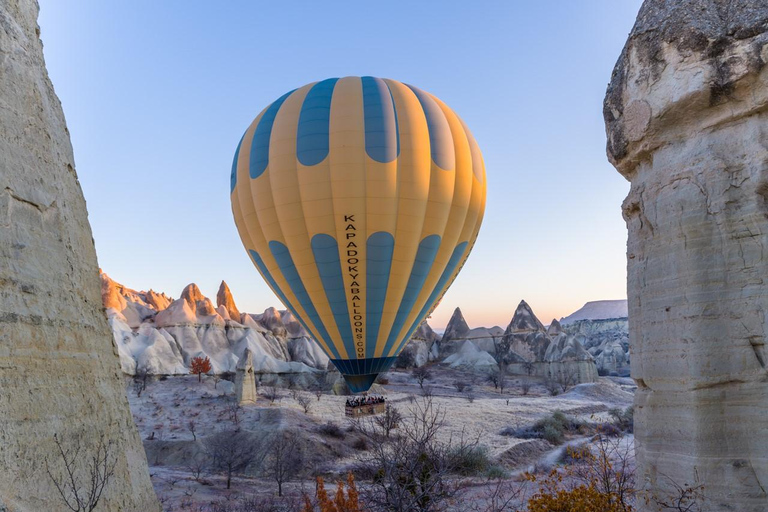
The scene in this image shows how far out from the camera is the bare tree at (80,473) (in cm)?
386

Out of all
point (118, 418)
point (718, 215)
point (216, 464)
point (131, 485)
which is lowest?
point (216, 464)

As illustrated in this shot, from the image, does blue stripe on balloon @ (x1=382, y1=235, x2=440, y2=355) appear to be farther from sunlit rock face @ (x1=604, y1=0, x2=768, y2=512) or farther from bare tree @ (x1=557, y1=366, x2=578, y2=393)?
bare tree @ (x1=557, y1=366, x2=578, y2=393)

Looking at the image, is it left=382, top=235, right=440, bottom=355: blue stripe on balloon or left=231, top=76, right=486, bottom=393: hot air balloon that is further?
left=382, top=235, right=440, bottom=355: blue stripe on balloon

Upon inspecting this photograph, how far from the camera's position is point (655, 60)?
15.7ft

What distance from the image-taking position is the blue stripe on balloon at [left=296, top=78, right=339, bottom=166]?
19.0 meters

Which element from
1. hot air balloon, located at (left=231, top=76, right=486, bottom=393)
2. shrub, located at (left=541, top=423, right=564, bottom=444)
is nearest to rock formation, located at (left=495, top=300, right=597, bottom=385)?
shrub, located at (left=541, top=423, right=564, bottom=444)

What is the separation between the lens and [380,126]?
63.4 feet

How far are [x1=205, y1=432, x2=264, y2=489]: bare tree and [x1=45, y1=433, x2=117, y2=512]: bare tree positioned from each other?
50.1 ft

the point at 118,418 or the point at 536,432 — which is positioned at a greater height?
the point at 118,418

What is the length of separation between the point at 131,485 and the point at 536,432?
22947mm

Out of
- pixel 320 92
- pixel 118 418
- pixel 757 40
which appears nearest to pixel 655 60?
pixel 757 40

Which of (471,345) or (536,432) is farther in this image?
(471,345)

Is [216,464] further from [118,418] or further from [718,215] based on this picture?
[718,215]

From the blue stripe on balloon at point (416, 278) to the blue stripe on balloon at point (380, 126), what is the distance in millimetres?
3505
